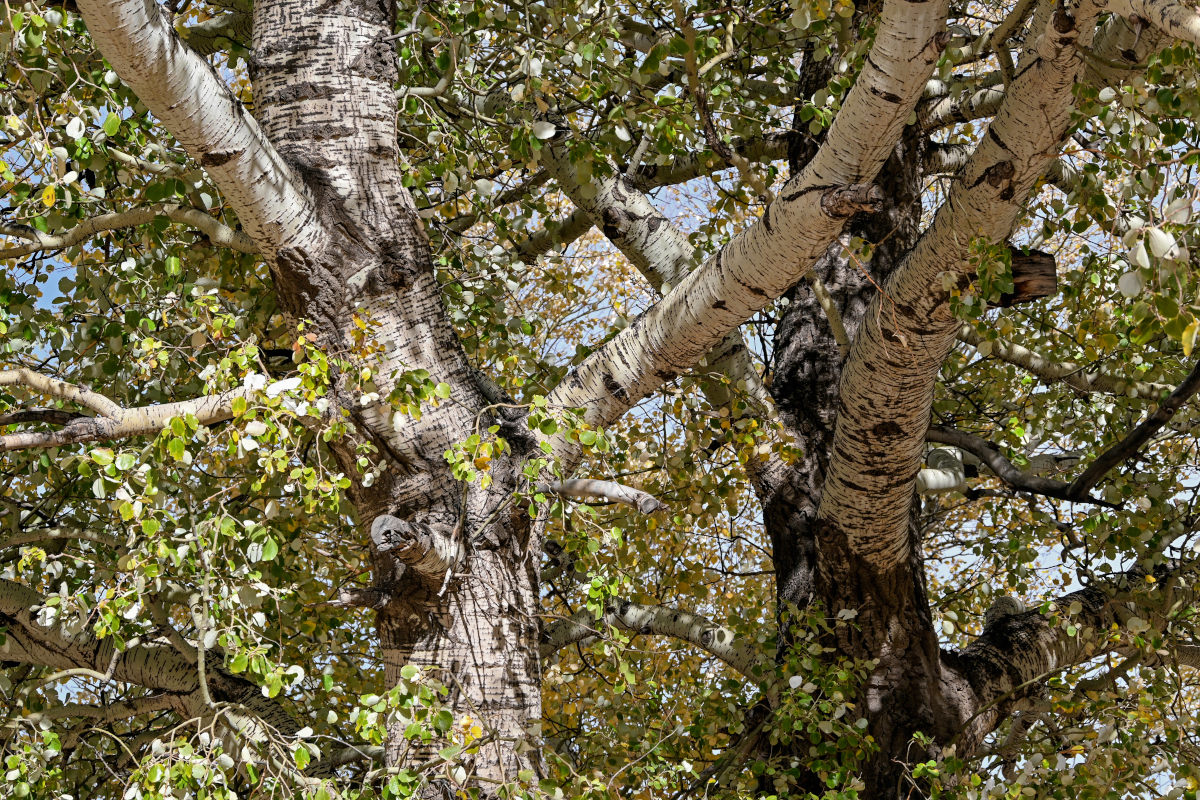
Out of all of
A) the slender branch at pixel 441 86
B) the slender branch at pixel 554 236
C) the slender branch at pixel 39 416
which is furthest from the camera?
the slender branch at pixel 554 236

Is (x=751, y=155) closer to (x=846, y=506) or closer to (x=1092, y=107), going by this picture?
(x=846, y=506)

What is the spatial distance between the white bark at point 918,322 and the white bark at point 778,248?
354 mm

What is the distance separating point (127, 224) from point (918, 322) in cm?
263

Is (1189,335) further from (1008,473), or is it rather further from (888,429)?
(1008,473)

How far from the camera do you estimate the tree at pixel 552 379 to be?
260 centimetres

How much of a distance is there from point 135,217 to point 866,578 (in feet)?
10.2

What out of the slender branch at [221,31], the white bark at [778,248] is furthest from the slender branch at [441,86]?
the slender branch at [221,31]

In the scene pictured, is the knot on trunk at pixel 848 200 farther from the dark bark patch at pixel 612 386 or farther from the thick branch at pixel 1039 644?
the thick branch at pixel 1039 644

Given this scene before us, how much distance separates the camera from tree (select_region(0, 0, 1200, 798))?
8.53 ft

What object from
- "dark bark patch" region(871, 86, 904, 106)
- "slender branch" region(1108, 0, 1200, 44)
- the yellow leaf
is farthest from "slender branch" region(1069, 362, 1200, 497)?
the yellow leaf

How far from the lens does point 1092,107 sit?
2814 millimetres

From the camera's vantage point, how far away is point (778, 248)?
2787 mm

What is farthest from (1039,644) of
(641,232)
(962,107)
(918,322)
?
(641,232)

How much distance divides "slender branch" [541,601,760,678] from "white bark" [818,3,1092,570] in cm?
98
